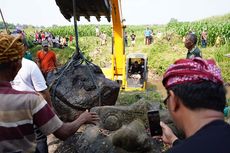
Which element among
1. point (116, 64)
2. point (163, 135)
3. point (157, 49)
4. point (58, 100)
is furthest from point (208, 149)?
point (157, 49)

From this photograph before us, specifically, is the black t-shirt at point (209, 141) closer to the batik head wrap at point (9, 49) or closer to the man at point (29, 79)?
the batik head wrap at point (9, 49)

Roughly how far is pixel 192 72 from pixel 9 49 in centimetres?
125

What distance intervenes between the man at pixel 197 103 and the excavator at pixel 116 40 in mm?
2840

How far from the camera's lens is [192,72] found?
1.64 m

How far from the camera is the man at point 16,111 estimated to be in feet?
7.47

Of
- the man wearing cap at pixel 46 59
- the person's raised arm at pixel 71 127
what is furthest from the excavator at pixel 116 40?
the person's raised arm at pixel 71 127

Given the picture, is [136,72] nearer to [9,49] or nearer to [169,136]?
[169,136]

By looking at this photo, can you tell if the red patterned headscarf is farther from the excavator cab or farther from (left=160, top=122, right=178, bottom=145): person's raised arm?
the excavator cab

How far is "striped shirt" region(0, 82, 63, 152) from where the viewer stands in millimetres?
2275

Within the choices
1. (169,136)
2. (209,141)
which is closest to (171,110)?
(209,141)

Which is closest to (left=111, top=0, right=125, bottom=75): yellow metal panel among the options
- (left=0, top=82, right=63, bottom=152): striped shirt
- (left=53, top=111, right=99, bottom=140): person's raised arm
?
(left=53, top=111, right=99, bottom=140): person's raised arm

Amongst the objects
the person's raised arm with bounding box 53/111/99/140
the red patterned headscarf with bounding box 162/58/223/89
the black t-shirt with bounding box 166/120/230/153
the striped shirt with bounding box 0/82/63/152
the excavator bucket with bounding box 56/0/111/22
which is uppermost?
the excavator bucket with bounding box 56/0/111/22

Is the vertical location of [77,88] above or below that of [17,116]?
below

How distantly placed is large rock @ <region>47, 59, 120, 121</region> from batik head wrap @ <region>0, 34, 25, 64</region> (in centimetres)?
262
